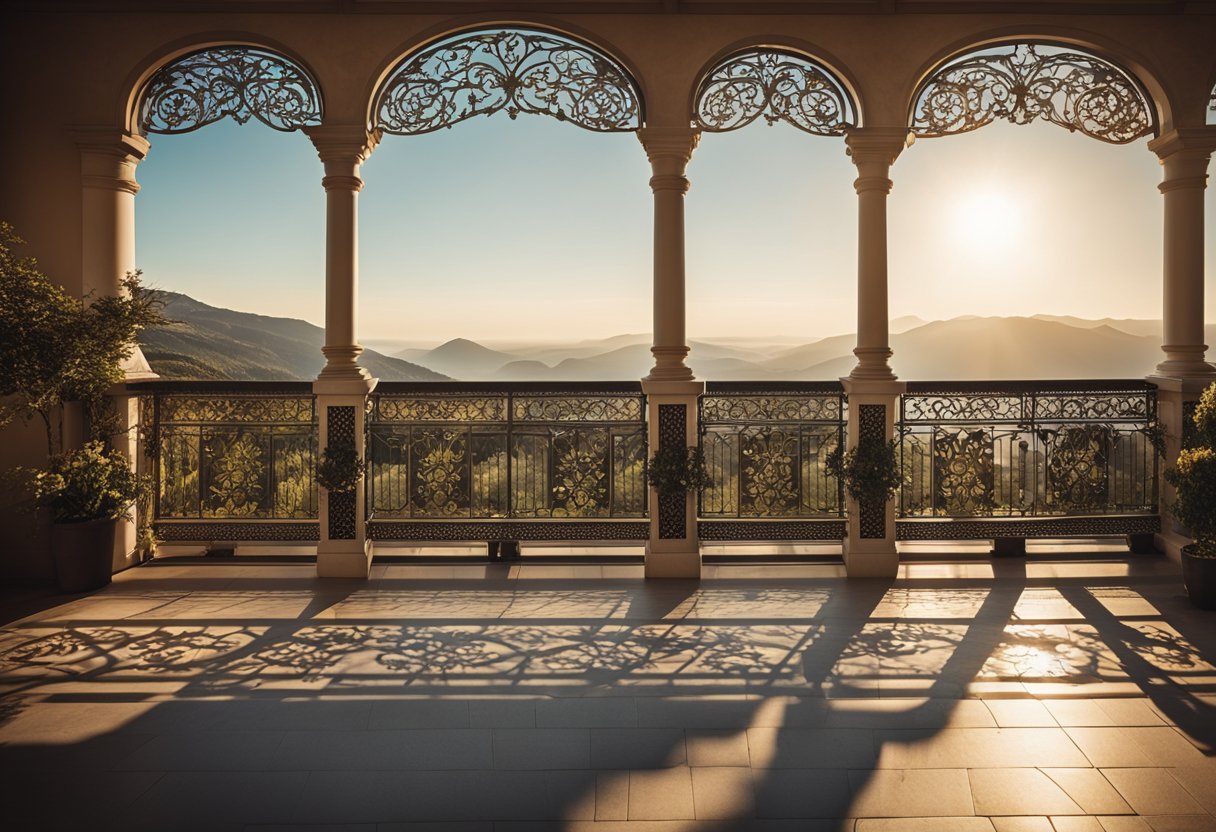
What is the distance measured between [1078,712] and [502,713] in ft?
7.66

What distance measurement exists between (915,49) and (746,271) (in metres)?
9.72

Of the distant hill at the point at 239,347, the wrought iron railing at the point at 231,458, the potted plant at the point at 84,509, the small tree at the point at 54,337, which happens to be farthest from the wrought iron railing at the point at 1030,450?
the distant hill at the point at 239,347

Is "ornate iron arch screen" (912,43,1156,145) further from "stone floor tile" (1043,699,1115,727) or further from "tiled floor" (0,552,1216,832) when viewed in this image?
"stone floor tile" (1043,699,1115,727)

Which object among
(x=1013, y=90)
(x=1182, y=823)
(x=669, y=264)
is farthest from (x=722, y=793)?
(x=1013, y=90)

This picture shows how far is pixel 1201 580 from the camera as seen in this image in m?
4.89

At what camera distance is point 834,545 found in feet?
20.4

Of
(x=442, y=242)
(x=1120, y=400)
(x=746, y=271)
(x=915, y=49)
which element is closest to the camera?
(x=915, y=49)

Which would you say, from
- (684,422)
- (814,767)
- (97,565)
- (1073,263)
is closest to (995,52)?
(684,422)

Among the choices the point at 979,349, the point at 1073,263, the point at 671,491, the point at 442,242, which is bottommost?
the point at 671,491

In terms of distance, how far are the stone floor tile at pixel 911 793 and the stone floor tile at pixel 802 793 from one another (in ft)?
0.14

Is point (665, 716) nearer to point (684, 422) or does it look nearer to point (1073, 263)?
point (684, 422)

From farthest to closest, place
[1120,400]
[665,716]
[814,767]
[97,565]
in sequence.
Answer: [1120,400]
[97,565]
[665,716]
[814,767]

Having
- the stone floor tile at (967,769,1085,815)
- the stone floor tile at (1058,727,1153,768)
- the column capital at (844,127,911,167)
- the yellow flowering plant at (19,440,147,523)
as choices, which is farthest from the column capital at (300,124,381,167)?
the stone floor tile at (1058,727,1153,768)

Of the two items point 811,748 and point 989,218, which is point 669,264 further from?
point 989,218
